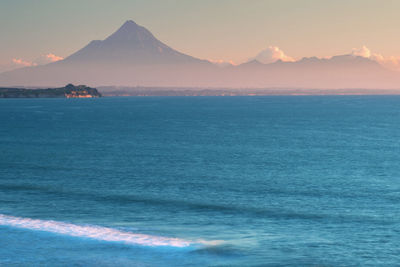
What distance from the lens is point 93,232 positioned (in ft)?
108

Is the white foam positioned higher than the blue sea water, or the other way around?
the blue sea water

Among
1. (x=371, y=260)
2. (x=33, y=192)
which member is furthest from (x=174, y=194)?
(x=371, y=260)

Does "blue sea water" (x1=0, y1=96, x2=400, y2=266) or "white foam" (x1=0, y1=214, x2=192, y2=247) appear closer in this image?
"blue sea water" (x1=0, y1=96, x2=400, y2=266)

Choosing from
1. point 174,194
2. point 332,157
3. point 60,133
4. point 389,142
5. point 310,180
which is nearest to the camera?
point 174,194

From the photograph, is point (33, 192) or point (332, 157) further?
point (332, 157)

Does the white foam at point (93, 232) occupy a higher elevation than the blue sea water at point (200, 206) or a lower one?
lower

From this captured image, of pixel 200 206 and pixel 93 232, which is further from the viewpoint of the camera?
pixel 200 206

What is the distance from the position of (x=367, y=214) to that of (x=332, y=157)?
101 feet

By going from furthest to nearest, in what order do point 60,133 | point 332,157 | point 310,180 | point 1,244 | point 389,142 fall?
point 60,133 < point 389,142 < point 332,157 < point 310,180 < point 1,244

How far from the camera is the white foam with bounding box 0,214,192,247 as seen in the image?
30.8 m

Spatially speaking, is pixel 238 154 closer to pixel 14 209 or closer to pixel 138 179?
pixel 138 179

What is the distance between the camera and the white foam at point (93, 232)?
101 ft

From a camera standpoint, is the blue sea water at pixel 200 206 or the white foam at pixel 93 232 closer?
the blue sea water at pixel 200 206

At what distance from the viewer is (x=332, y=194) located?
43469 mm
